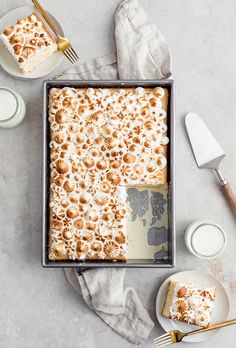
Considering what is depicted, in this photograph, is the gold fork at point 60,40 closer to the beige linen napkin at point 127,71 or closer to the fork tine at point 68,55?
the fork tine at point 68,55

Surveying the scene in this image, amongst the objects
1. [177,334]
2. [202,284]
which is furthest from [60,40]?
[177,334]

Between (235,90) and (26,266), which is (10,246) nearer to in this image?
(26,266)

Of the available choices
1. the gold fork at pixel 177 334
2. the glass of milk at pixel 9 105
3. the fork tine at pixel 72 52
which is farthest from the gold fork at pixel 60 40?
the gold fork at pixel 177 334

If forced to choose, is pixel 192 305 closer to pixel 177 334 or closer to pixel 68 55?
pixel 177 334

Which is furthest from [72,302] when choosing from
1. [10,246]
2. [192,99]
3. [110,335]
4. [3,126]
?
[192,99]

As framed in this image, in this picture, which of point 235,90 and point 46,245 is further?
point 235,90

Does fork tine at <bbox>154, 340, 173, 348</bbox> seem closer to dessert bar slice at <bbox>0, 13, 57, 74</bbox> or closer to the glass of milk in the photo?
the glass of milk

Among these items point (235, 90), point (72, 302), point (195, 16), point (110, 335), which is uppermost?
point (195, 16)
